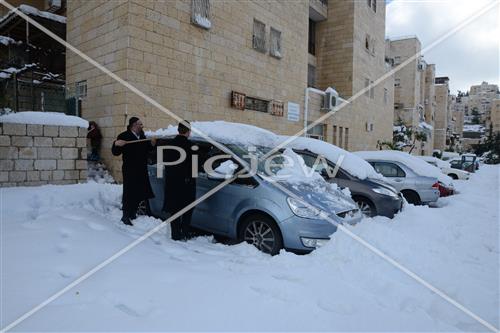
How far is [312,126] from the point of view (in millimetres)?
16281

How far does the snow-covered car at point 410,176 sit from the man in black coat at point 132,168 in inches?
255

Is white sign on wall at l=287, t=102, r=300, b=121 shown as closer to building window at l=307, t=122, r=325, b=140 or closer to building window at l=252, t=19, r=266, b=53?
building window at l=307, t=122, r=325, b=140

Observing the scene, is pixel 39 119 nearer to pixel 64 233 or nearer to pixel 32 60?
pixel 64 233

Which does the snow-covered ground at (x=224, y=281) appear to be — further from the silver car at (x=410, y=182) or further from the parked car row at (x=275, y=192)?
the silver car at (x=410, y=182)

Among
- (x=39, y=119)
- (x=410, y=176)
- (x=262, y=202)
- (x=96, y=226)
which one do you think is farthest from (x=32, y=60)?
(x=410, y=176)

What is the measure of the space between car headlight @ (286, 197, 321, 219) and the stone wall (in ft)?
15.9

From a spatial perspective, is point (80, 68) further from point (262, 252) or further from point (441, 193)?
point (441, 193)

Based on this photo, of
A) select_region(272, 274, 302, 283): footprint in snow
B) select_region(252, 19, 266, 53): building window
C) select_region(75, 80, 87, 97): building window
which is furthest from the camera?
select_region(252, 19, 266, 53): building window

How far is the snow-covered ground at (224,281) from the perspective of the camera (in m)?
2.68

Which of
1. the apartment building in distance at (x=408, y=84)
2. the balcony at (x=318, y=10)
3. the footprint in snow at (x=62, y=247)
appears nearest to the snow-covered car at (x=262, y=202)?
the footprint in snow at (x=62, y=247)

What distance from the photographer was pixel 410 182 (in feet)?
29.6

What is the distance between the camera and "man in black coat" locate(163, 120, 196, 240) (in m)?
4.73

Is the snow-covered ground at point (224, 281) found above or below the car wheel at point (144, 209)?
below

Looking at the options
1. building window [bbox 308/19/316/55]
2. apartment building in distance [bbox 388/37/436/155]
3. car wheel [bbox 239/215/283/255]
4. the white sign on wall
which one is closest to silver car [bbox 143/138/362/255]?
car wheel [bbox 239/215/283/255]
